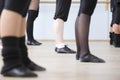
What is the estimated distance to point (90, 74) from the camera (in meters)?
1.50

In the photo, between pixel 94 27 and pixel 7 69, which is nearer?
pixel 7 69

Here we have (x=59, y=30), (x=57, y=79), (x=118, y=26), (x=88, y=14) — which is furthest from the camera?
(x=118, y=26)

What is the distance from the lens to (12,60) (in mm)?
1373

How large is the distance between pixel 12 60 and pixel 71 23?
3089 millimetres

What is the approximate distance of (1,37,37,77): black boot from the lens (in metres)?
1.37

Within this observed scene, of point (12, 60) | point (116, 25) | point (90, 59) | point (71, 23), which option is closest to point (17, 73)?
point (12, 60)

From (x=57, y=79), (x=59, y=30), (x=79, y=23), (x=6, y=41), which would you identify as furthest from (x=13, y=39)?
(x=59, y=30)

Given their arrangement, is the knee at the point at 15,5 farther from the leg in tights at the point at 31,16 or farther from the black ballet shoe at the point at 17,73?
the leg in tights at the point at 31,16

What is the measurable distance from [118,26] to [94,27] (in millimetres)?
1219

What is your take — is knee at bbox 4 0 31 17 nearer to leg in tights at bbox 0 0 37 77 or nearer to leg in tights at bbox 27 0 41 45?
leg in tights at bbox 0 0 37 77

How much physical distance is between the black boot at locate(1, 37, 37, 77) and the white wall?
3.02 meters

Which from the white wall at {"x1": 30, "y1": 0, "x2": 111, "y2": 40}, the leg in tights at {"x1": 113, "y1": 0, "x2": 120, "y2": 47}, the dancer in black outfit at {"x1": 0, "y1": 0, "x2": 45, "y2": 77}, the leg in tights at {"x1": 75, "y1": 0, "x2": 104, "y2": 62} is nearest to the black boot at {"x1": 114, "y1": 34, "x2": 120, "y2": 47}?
the leg in tights at {"x1": 113, "y1": 0, "x2": 120, "y2": 47}

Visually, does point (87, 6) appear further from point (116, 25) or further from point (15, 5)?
point (116, 25)

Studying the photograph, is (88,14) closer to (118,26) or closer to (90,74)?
(90,74)
